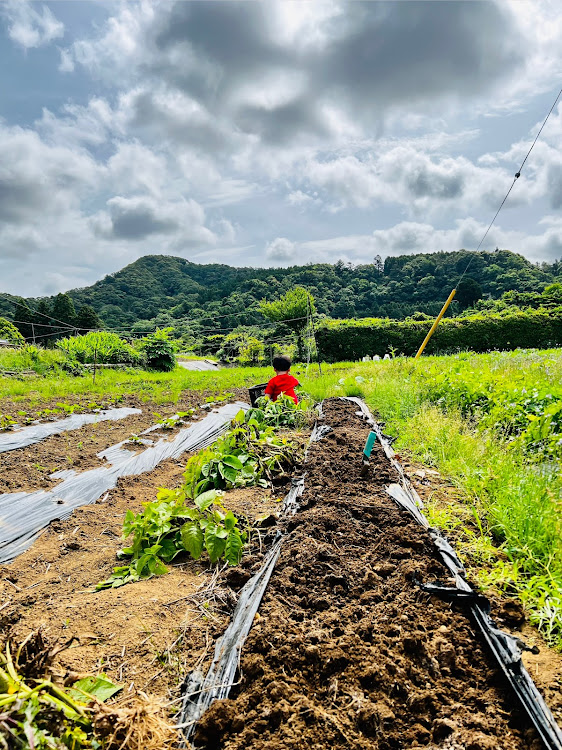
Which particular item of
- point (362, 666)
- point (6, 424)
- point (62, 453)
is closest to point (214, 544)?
point (362, 666)

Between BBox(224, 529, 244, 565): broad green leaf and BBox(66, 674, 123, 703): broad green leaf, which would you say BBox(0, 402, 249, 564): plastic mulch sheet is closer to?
BBox(224, 529, 244, 565): broad green leaf

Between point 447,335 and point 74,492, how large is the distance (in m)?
21.8

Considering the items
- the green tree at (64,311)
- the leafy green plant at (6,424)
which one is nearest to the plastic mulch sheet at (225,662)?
the leafy green plant at (6,424)

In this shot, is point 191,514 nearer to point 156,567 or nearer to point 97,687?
point 156,567

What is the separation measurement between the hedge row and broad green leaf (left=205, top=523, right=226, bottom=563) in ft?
66.6

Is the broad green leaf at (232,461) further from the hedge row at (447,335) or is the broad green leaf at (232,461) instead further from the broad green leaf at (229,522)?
the hedge row at (447,335)

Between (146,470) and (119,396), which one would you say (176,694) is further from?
(119,396)

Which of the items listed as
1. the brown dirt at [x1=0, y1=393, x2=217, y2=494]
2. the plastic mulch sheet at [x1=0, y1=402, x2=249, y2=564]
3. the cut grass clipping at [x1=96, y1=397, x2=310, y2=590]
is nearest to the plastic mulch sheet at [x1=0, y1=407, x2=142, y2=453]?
the brown dirt at [x1=0, y1=393, x2=217, y2=494]

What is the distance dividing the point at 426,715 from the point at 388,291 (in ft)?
167

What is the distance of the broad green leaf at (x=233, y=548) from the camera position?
8.45ft

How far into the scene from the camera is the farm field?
4.82ft

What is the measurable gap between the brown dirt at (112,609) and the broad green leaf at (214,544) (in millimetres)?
124

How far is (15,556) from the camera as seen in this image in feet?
10.5

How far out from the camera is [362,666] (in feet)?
5.46
